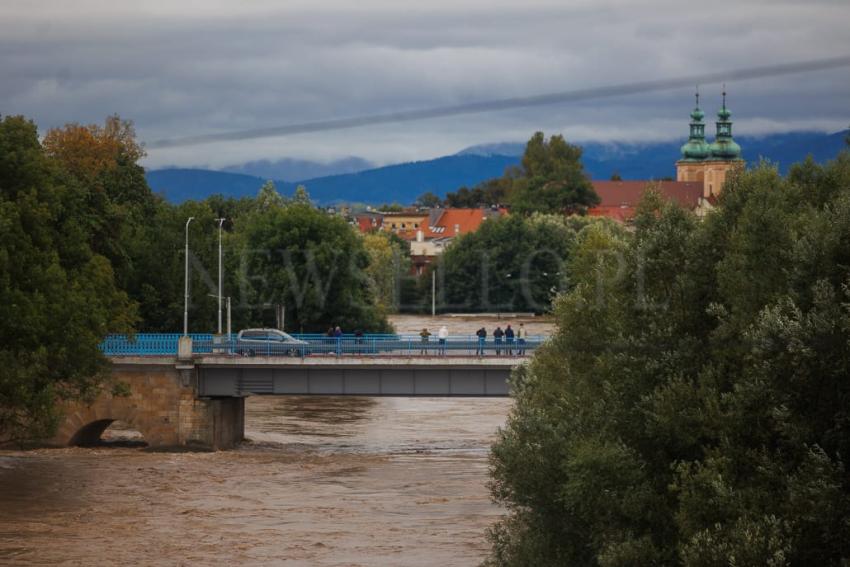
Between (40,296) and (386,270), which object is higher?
(386,270)

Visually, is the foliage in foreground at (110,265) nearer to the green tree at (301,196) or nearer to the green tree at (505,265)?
the green tree at (301,196)

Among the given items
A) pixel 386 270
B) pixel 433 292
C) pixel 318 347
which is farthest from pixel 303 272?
pixel 433 292

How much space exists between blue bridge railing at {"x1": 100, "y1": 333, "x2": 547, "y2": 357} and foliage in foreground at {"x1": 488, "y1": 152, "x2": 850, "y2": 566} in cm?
2607

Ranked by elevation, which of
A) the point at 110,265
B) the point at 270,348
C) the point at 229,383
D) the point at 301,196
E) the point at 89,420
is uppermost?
the point at 301,196

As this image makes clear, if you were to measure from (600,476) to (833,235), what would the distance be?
5.69m

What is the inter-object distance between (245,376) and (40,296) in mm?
13000

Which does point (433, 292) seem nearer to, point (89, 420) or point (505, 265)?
point (505, 265)

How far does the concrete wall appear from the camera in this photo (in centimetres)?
6106

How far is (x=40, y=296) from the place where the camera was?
166 feet

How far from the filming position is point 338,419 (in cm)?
7619

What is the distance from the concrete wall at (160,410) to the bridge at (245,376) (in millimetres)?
36

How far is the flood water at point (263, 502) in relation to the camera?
139 ft

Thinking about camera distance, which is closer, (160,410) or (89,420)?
(89,420)

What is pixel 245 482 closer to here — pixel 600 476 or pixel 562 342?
pixel 562 342
